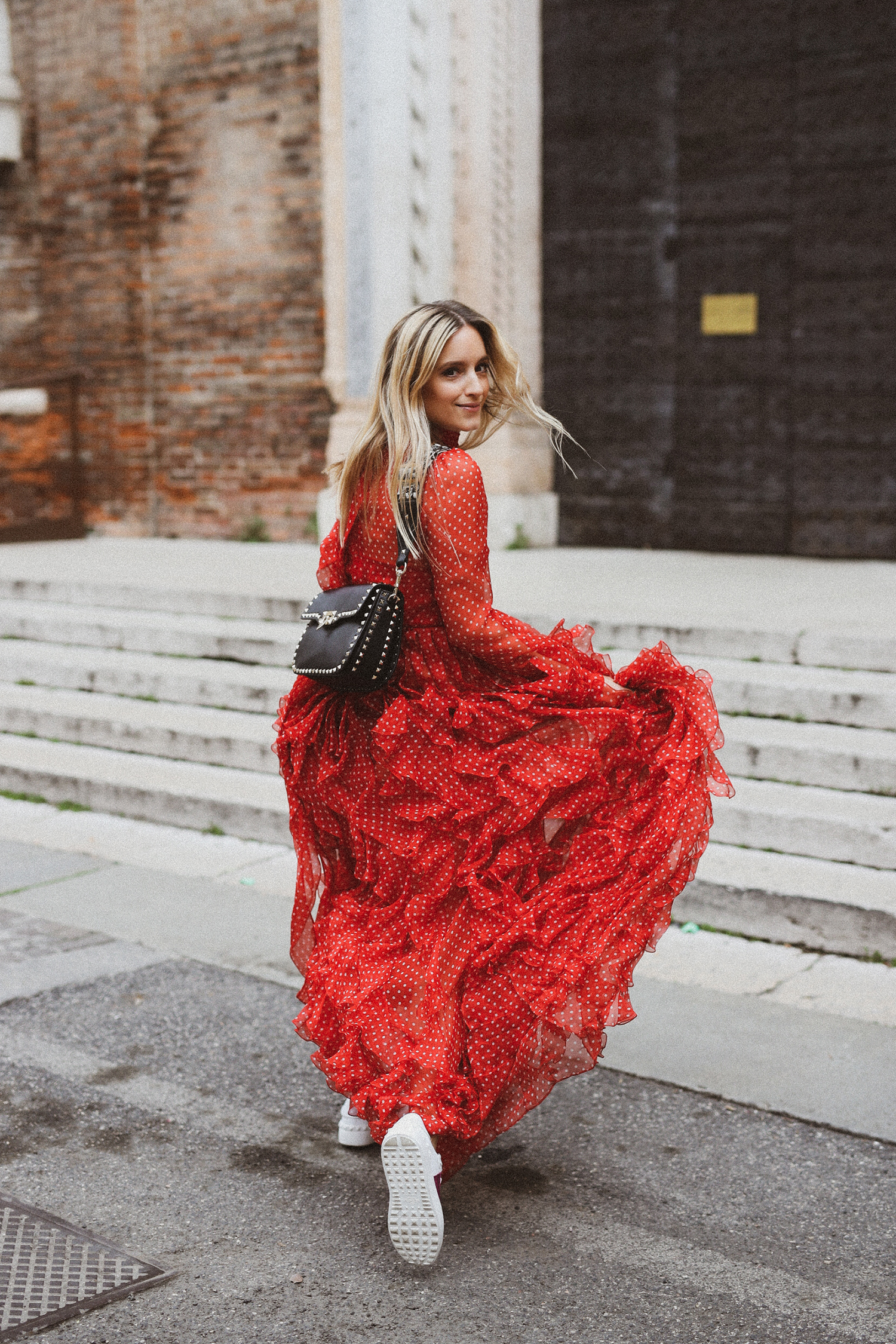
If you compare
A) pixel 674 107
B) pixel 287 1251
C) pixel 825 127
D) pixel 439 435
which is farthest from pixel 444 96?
pixel 287 1251

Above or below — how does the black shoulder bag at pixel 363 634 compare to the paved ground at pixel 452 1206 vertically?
above

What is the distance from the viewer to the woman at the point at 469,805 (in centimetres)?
300

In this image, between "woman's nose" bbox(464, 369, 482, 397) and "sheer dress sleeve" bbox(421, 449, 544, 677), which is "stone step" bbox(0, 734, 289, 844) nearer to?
"sheer dress sleeve" bbox(421, 449, 544, 677)

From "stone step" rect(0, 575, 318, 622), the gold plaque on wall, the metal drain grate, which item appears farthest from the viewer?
the gold plaque on wall

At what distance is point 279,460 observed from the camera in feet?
36.1

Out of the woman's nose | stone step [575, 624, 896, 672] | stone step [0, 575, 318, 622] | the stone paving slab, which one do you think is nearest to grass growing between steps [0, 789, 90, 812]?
the stone paving slab

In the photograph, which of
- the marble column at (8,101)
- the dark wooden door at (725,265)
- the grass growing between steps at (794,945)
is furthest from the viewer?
the marble column at (8,101)

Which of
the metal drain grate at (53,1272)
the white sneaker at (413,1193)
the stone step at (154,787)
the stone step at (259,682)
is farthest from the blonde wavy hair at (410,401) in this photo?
the stone step at (154,787)

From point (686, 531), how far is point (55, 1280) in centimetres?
751

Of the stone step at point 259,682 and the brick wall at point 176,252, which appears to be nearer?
the stone step at point 259,682

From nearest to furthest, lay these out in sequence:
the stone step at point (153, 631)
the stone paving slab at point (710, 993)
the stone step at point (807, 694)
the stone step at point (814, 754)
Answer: the stone paving slab at point (710, 993) → the stone step at point (814, 754) → the stone step at point (807, 694) → the stone step at point (153, 631)

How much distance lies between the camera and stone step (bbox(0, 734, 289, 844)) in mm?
6031

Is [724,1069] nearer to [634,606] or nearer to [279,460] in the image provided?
[634,606]

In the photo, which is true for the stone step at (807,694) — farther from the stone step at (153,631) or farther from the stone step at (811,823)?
the stone step at (153,631)
